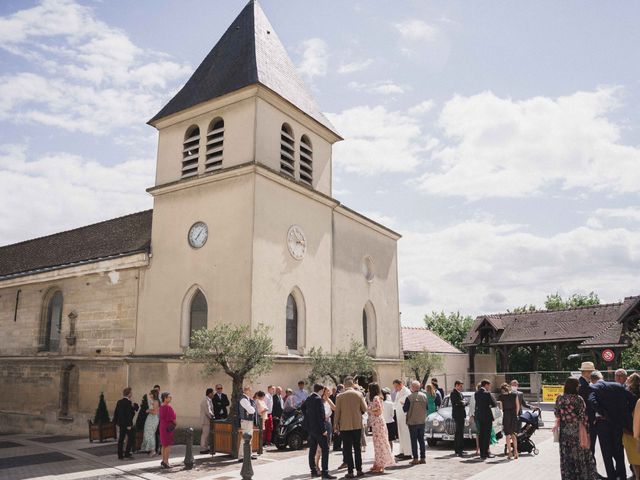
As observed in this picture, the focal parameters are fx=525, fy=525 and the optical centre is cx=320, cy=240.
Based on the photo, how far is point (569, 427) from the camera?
8547 millimetres

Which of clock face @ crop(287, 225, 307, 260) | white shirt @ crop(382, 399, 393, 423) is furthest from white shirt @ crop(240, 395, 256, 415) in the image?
clock face @ crop(287, 225, 307, 260)

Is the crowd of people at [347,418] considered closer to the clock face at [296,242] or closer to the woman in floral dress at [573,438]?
the woman in floral dress at [573,438]

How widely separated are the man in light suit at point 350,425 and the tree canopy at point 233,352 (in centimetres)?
359

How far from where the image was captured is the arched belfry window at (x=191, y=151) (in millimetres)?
18641

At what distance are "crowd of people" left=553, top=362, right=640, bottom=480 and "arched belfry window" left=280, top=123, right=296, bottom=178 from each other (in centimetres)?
1202

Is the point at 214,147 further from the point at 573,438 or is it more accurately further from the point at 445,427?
the point at 573,438

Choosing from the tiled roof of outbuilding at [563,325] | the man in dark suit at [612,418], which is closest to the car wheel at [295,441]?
the man in dark suit at [612,418]

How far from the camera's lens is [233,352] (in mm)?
13406

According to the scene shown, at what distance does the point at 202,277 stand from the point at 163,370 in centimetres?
322

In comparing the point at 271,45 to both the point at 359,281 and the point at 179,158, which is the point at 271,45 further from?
the point at 359,281

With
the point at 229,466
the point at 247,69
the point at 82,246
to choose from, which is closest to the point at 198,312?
the point at 229,466

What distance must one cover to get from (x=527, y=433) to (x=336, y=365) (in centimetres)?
601

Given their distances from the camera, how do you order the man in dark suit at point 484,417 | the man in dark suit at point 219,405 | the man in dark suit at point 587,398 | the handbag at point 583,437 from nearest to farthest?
the handbag at point 583,437 < the man in dark suit at point 587,398 < the man in dark suit at point 484,417 < the man in dark suit at point 219,405

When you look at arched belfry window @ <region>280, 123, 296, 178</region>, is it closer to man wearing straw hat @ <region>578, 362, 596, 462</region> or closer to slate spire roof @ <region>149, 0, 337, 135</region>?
slate spire roof @ <region>149, 0, 337, 135</region>
